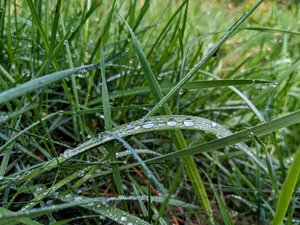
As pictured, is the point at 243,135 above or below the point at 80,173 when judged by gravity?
above

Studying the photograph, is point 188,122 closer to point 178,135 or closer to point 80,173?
point 178,135

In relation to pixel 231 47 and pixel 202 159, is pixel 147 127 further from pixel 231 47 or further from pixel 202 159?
pixel 231 47

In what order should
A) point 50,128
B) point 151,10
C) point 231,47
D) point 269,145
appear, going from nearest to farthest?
point 50,128, point 269,145, point 231,47, point 151,10

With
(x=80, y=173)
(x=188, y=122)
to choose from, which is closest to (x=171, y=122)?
(x=188, y=122)

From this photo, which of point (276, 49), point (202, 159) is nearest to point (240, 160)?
point (202, 159)

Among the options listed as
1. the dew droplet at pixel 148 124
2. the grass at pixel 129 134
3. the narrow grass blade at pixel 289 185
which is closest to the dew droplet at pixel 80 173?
the grass at pixel 129 134

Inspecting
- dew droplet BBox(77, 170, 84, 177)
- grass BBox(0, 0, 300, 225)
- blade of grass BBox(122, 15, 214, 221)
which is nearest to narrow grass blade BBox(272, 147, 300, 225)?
grass BBox(0, 0, 300, 225)

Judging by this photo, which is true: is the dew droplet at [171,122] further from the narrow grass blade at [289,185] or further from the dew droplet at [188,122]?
the narrow grass blade at [289,185]

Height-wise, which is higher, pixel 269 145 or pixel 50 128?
pixel 50 128

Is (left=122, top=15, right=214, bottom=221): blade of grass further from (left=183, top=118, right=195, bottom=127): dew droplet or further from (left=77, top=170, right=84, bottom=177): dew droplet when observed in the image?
A: (left=77, top=170, right=84, bottom=177): dew droplet
